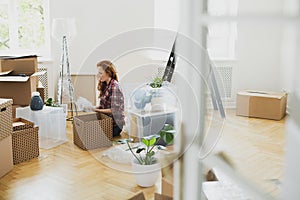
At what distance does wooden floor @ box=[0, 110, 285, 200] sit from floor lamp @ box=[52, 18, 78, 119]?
2.26 feet

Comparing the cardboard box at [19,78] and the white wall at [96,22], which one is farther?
the white wall at [96,22]

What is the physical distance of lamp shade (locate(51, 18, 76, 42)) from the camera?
488 centimetres

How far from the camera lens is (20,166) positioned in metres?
3.27

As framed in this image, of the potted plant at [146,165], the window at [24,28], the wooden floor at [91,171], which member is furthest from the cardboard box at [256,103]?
the window at [24,28]

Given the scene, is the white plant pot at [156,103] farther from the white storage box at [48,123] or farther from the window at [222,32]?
the window at [222,32]

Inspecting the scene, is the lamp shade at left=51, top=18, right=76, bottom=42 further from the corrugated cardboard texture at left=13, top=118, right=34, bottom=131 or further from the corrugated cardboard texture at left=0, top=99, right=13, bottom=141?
the corrugated cardboard texture at left=0, top=99, right=13, bottom=141

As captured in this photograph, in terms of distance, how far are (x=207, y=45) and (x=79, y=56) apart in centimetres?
455

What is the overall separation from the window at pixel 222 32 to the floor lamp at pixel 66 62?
4108 millimetres

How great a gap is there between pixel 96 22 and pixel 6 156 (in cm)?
268

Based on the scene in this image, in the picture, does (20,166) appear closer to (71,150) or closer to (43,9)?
(71,150)

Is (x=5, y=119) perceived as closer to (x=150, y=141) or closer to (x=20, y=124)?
(x=20, y=124)

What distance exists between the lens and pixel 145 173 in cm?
275

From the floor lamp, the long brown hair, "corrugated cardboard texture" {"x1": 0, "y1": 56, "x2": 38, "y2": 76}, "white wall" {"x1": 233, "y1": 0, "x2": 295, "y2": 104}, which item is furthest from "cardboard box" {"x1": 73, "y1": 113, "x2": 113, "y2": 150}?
"white wall" {"x1": 233, "y1": 0, "x2": 295, "y2": 104}

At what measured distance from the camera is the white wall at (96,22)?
17.1ft
